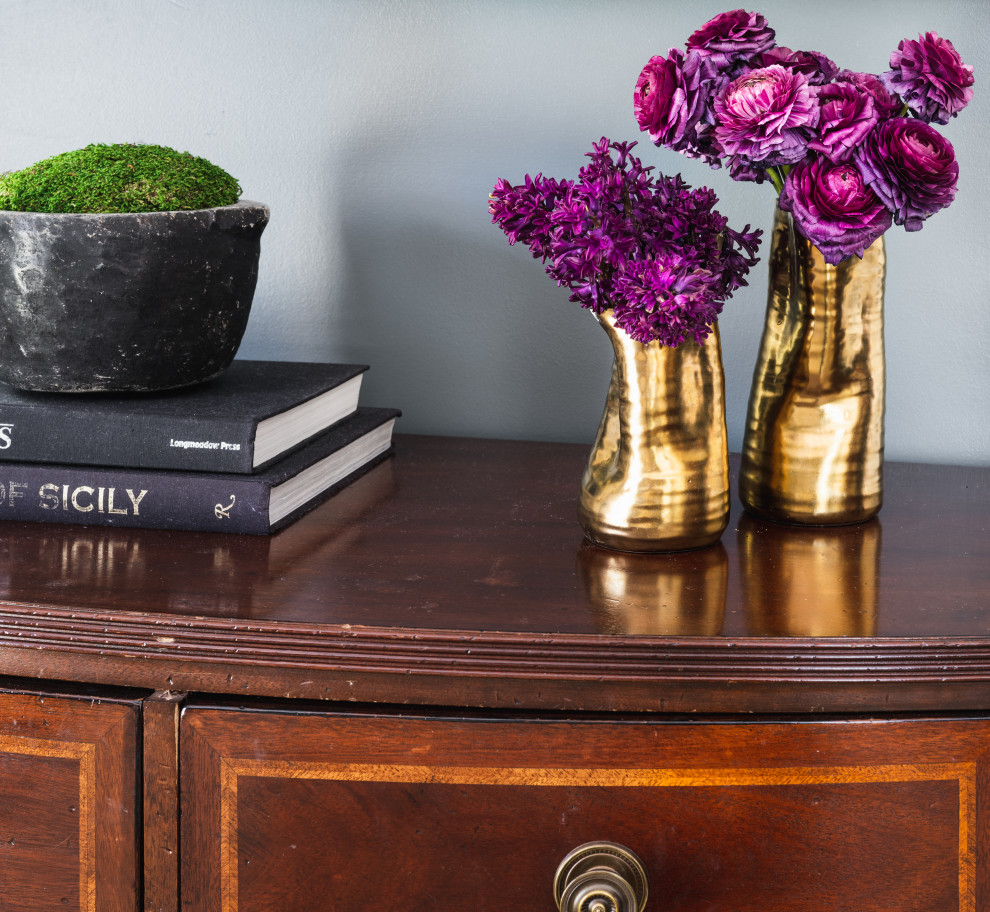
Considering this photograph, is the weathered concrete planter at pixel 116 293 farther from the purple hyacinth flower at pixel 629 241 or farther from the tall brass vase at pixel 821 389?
the tall brass vase at pixel 821 389

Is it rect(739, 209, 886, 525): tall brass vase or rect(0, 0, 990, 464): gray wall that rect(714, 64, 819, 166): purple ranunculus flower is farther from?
rect(0, 0, 990, 464): gray wall

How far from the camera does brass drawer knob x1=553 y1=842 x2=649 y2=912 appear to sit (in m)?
0.55

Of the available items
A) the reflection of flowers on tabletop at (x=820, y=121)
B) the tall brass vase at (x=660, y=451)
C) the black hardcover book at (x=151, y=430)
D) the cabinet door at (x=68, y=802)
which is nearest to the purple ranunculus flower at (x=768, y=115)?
the reflection of flowers on tabletop at (x=820, y=121)

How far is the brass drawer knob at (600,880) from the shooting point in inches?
21.8

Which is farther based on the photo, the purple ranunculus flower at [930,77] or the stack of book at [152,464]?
the stack of book at [152,464]

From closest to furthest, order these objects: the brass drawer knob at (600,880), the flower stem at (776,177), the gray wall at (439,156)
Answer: the brass drawer knob at (600,880), the flower stem at (776,177), the gray wall at (439,156)

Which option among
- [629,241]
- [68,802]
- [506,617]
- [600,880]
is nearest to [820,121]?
[629,241]

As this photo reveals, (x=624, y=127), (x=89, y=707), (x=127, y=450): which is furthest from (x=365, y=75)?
(x=89, y=707)

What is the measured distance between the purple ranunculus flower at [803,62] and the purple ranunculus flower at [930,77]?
4 centimetres

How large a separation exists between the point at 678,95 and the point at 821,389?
252 mm

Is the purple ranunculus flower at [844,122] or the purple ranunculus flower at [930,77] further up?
the purple ranunculus flower at [930,77]

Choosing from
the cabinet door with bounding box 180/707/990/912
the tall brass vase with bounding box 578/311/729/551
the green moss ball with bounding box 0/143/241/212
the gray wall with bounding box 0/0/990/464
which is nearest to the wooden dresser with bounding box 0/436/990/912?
the cabinet door with bounding box 180/707/990/912

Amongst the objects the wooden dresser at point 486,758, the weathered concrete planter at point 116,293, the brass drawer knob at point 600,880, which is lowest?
the brass drawer knob at point 600,880

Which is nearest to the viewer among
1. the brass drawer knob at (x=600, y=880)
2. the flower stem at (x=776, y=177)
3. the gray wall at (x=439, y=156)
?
the brass drawer knob at (x=600, y=880)
